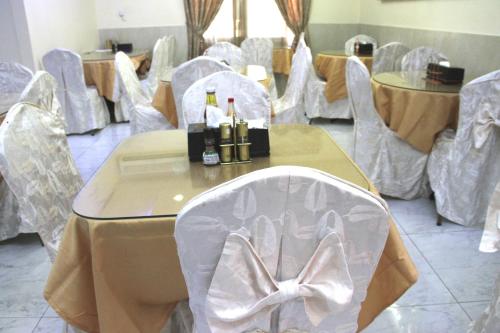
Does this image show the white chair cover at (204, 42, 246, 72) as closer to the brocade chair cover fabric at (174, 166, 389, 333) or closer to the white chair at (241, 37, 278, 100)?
the white chair at (241, 37, 278, 100)

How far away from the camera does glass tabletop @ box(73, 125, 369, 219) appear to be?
111 cm

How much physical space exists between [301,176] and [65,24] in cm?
483

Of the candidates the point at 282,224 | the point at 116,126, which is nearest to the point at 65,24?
the point at 116,126

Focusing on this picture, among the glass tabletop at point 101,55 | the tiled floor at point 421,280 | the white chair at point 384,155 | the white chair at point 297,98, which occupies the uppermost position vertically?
the glass tabletop at point 101,55

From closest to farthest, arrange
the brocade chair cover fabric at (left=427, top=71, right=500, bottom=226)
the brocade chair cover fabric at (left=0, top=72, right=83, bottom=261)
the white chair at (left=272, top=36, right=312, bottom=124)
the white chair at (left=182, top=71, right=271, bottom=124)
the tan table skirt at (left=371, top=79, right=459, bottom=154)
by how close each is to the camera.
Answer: the brocade chair cover fabric at (left=0, top=72, right=83, bottom=261), the white chair at (left=182, top=71, right=271, bottom=124), the brocade chair cover fabric at (left=427, top=71, right=500, bottom=226), the tan table skirt at (left=371, top=79, right=459, bottom=154), the white chair at (left=272, top=36, right=312, bottom=124)

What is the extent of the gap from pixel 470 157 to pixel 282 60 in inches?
143

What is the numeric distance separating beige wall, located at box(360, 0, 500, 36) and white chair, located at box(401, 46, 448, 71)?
0.81 feet

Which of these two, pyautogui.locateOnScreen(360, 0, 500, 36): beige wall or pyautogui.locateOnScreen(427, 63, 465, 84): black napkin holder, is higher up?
pyautogui.locateOnScreen(360, 0, 500, 36): beige wall

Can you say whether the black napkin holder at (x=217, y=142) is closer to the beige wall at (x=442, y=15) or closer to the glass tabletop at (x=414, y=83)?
the glass tabletop at (x=414, y=83)

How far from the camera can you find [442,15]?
11.5 ft

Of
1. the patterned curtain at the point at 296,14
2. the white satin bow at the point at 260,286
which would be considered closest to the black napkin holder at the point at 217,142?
the white satin bow at the point at 260,286

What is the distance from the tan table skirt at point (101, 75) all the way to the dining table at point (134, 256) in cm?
331

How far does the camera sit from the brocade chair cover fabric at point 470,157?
6.81 ft

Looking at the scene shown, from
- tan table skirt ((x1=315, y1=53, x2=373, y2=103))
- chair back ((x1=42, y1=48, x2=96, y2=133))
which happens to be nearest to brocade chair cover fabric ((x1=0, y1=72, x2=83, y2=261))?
chair back ((x1=42, y1=48, x2=96, y2=133))
